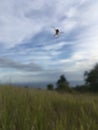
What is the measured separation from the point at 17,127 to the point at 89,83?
881 inches

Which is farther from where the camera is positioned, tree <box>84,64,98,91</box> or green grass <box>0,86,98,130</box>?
tree <box>84,64,98,91</box>

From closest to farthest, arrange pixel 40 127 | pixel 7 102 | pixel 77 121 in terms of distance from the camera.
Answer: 1. pixel 40 127
2. pixel 77 121
3. pixel 7 102

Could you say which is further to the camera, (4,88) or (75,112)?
(4,88)

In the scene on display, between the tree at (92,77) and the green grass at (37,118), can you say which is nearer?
the green grass at (37,118)

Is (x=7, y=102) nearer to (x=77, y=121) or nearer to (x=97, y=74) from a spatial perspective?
(x=77, y=121)

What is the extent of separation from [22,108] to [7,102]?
53cm

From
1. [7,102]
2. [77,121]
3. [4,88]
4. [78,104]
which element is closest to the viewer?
[77,121]

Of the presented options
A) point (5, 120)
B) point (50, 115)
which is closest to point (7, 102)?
point (50, 115)

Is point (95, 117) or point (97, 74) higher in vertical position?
point (97, 74)

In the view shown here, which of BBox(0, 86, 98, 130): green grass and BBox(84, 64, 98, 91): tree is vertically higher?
BBox(84, 64, 98, 91): tree

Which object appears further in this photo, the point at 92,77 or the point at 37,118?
the point at 92,77

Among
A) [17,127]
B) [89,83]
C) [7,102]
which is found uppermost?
[89,83]

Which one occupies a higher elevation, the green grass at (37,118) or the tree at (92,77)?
the tree at (92,77)

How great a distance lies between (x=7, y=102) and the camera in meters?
5.17
